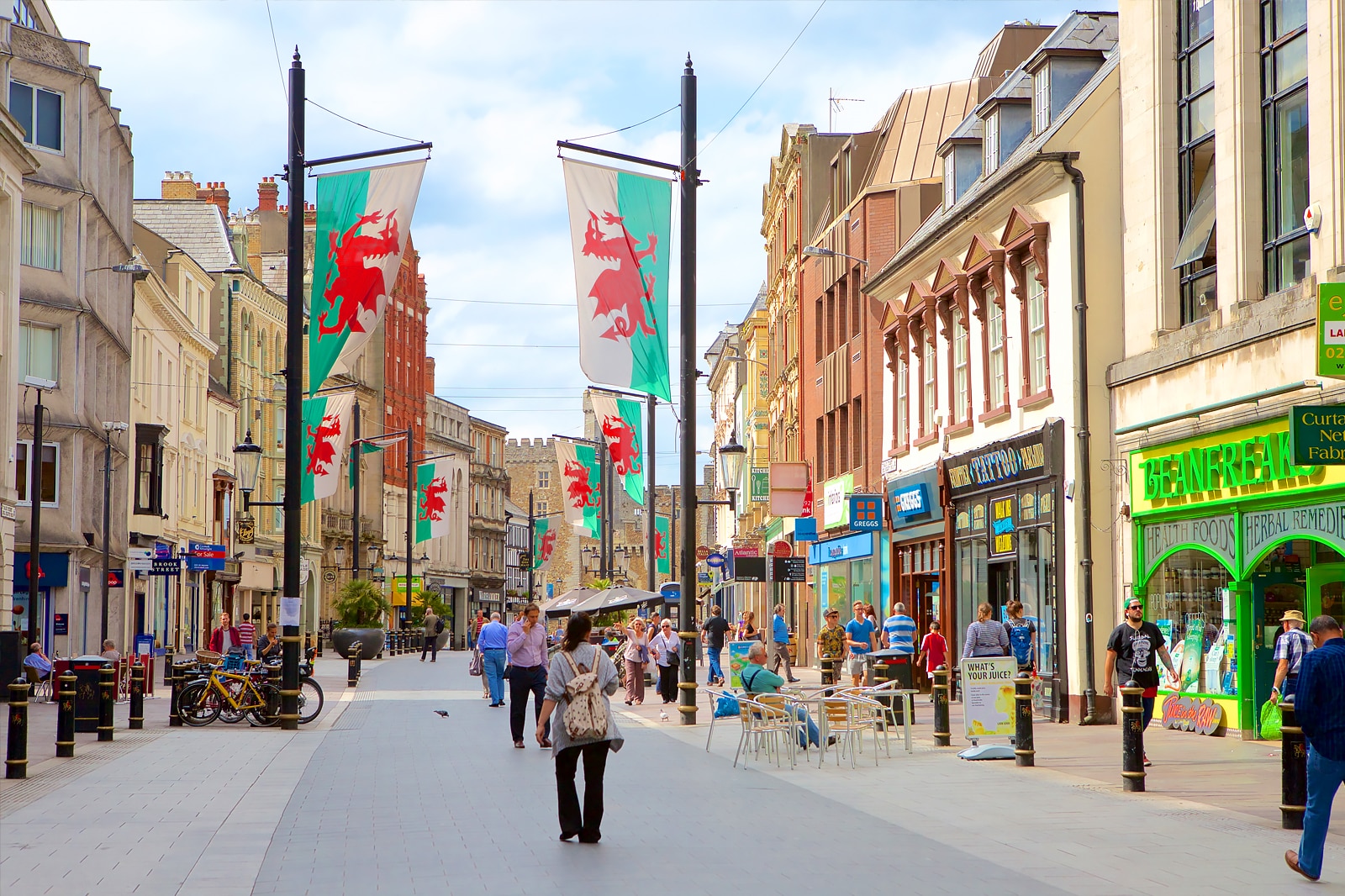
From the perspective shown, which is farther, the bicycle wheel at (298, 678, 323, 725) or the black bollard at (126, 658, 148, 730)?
the bicycle wheel at (298, 678, 323, 725)

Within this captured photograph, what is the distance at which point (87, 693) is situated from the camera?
20922mm

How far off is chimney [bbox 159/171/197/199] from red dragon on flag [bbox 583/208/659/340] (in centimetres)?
5390

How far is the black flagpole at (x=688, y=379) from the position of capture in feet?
74.3

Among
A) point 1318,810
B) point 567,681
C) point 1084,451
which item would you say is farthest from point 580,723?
point 1084,451

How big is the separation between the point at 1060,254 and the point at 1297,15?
5743 mm

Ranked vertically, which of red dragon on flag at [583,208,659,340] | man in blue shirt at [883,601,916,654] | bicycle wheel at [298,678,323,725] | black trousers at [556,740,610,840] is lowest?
bicycle wheel at [298,678,323,725]

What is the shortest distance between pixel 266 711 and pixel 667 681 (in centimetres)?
826

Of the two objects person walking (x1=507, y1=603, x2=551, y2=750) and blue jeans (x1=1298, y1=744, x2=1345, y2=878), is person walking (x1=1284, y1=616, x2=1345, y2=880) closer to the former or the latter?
blue jeans (x1=1298, y1=744, x2=1345, y2=878)

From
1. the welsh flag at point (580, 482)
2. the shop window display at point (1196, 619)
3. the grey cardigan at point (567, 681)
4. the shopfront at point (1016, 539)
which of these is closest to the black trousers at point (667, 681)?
the shopfront at point (1016, 539)

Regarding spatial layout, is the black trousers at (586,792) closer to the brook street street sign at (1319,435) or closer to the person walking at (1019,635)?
the brook street street sign at (1319,435)

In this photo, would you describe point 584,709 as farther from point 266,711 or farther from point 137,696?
point 137,696

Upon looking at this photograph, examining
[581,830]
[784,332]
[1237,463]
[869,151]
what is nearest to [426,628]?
[784,332]

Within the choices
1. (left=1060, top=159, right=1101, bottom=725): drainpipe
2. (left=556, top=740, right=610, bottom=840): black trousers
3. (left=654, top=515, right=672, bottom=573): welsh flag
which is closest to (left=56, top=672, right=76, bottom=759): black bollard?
(left=556, top=740, right=610, bottom=840): black trousers

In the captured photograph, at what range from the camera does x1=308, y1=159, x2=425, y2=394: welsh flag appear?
773 inches
